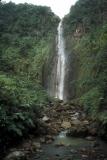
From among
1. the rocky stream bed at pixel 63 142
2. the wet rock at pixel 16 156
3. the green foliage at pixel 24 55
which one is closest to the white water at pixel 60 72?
the green foliage at pixel 24 55

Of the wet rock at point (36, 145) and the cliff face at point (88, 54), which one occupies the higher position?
the cliff face at point (88, 54)

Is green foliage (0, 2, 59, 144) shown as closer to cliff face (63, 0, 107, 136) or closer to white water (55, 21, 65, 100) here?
white water (55, 21, 65, 100)

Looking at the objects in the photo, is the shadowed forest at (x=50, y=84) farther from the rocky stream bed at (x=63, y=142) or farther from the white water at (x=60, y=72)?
the white water at (x=60, y=72)

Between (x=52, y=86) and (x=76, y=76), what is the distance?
3133 millimetres

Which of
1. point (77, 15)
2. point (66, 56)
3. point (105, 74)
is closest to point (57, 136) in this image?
point (105, 74)

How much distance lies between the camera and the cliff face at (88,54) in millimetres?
15500

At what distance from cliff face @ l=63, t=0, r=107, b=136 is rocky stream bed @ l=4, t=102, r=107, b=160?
83 centimetres

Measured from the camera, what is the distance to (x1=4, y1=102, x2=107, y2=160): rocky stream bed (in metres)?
10.7

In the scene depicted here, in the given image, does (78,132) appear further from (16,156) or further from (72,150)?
(16,156)

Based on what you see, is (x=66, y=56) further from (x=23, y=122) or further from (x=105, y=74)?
(x=23, y=122)

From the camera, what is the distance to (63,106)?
757 inches

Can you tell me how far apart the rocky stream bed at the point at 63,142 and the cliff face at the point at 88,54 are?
832 mm

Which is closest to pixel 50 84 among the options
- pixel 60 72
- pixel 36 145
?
pixel 60 72

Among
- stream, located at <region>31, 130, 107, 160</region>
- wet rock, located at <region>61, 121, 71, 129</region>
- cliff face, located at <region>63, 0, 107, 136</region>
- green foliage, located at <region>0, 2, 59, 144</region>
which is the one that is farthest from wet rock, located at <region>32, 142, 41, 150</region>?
wet rock, located at <region>61, 121, 71, 129</region>
